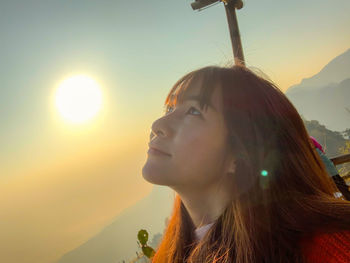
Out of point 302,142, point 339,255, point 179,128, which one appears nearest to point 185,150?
point 179,128

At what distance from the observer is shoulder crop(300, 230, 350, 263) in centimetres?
76

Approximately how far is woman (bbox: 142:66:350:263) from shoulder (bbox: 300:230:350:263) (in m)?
0.13

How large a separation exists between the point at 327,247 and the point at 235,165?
593 millimetres

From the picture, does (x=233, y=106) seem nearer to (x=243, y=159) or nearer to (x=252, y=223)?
(x=243, y=159)

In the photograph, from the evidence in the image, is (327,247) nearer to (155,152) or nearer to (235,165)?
(235,165)

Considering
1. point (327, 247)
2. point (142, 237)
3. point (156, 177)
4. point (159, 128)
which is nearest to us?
point (327, 247)

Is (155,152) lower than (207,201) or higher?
higher

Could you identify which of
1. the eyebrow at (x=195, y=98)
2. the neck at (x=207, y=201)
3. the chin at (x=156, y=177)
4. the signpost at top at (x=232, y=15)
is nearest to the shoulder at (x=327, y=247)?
the neck at (x=207, y=201)

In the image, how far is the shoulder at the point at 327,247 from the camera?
0.76 meters

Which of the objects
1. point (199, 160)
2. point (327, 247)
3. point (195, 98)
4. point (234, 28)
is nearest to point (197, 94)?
point (195, 98)

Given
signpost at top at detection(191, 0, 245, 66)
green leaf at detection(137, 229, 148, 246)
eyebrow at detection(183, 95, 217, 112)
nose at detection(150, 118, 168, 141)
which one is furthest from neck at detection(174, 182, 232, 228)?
green leaf at detection(137, 229, 148, 246)

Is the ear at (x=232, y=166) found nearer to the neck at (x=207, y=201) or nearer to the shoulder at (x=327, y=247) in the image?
the neck at (x=207, y=201)

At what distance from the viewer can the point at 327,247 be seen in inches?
31.2

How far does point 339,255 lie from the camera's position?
2.47 ft
